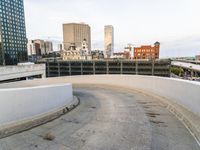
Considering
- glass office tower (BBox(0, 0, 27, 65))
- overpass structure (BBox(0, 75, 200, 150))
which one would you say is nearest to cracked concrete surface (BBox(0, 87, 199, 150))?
overpass structure (BBox(0, 75, 200, 150))

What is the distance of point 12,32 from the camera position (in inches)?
4724

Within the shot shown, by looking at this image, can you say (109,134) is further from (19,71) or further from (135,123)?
(19,71)

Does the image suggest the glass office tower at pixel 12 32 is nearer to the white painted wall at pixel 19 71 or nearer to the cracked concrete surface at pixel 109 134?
the white painted wall at pixel 19 71

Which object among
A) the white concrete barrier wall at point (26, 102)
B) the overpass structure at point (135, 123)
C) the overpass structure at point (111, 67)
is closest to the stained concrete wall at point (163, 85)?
the overpass structure at point (135, 123)

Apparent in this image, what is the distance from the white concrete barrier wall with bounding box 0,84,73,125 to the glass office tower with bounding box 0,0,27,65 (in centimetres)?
10651

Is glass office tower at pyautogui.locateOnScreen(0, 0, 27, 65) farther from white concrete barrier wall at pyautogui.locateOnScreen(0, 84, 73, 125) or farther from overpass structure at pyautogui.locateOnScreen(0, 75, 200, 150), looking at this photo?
overpass structure at pyautogui.locateOnScreen(0, 75, 200, 150)

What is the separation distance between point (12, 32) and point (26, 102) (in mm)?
129600

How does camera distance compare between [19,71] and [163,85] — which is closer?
[163,85]

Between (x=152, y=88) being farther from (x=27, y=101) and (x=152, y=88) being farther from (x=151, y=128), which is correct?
(x=27, y=101)

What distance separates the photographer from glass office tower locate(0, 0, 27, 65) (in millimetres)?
109875

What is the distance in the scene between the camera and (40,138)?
18.2ft

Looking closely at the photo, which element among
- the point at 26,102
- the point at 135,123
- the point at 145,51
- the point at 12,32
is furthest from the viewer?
the point at 145,51

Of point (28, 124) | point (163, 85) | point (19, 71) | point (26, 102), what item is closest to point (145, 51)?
point (19, 71)

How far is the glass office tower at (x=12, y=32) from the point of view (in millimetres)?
109875
